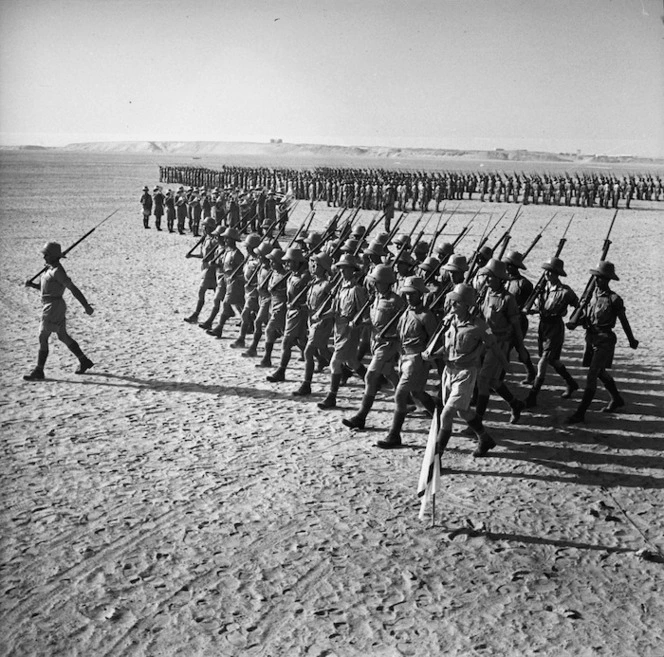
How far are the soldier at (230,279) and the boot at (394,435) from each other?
5258mm

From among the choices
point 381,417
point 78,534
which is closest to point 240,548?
point 78,534

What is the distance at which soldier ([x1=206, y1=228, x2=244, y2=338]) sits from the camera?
42.2ft

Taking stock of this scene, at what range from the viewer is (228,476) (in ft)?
24.5

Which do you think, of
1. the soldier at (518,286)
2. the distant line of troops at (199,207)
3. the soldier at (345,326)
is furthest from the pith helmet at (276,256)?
the distant line of troops at (199,207)

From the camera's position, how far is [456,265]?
32.6 feet

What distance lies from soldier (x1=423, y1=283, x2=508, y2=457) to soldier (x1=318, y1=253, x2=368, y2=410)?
172 cm

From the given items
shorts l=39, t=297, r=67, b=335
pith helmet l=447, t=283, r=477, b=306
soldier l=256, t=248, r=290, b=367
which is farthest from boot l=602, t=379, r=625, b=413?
shorts l=39, t=297, r=67, b=335

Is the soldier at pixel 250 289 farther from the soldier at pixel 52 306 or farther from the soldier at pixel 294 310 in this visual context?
the soldier at pixel 52 306

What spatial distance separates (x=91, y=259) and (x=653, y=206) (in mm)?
36613

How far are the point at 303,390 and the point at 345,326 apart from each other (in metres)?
1.14

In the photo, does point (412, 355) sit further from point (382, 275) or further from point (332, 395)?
point (332, 395)

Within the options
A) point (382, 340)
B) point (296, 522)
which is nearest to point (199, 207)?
point (382, 340)

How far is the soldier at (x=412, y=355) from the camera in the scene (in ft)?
A: 26.7

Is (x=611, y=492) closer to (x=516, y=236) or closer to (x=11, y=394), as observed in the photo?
(x=11, y=394)
